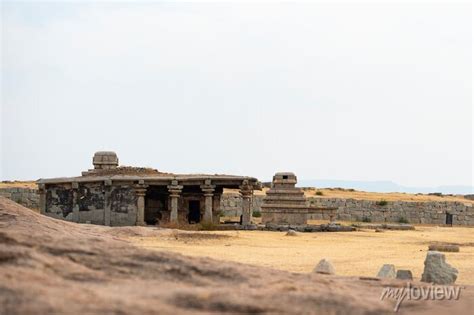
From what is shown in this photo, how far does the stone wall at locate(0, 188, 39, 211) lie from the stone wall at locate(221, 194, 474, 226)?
37.4 ft

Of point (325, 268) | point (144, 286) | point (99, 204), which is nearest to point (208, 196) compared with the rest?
point (99, 204)

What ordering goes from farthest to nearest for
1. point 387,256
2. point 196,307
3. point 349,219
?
point 349,219
point 387,256
point 196,307

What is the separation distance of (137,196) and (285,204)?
8.02 m

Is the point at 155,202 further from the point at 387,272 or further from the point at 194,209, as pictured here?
the point at 387,272

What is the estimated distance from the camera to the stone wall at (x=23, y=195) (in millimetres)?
45156

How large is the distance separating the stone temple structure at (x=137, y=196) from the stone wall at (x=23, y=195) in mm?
13774

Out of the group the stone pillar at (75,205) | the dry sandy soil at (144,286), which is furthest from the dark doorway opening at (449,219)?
the dry sandy soil at (144,286)

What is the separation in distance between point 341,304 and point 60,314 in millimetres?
2093

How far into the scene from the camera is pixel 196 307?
498 cm

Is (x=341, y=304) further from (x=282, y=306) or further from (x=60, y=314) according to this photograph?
(x=60, y=314)

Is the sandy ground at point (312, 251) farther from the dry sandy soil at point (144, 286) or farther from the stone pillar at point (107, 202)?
the dry sandy soil at point (144, 286)

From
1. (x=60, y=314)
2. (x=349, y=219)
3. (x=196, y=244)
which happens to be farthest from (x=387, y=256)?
(x=349, y=219)

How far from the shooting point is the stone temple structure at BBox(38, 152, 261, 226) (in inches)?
1150

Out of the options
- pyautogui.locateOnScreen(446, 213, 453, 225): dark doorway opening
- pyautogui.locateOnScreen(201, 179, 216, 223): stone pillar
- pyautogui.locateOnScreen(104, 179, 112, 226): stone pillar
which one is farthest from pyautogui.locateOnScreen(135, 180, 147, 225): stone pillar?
pyautogui.locateOnScreen(446, 213, 453, 225): dark doorway opening
